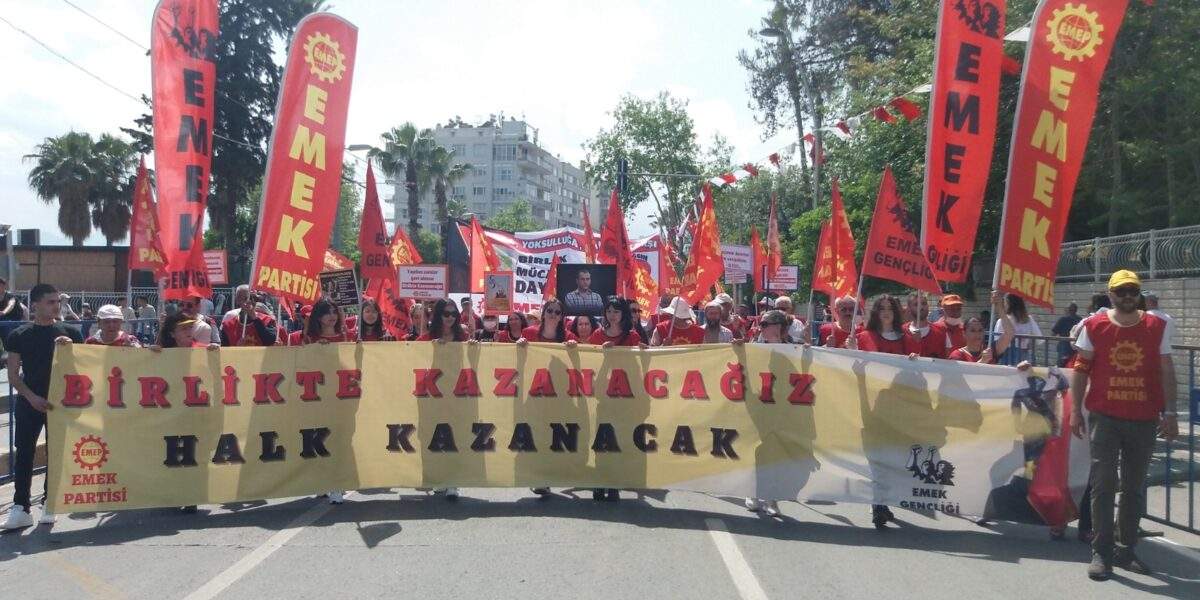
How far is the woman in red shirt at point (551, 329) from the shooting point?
30.1 feet

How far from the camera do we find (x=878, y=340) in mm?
8133

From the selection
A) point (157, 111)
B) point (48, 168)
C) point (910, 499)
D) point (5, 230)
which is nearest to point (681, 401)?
point (910, 499)

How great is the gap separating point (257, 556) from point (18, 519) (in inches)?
89.0

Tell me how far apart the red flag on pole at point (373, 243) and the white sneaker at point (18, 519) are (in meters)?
4.65

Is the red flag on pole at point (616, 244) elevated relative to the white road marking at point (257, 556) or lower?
elevated

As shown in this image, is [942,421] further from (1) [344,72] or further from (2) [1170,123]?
(2) [1170,123]

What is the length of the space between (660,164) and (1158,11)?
42090 millimetres

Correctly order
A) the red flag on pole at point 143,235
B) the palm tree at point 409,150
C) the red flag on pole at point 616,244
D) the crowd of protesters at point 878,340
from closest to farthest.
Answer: the crowd of protesters at point 878,340 → the red flag on pole at point 143,235 → the red flag on pole at point 616,244 → the palm tree at point 409,150

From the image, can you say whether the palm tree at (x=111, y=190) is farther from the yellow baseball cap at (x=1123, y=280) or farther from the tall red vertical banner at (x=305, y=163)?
the yellow baseball cap at (x=1123, y=280)

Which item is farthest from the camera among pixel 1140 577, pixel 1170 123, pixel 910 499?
pixel 1170 123

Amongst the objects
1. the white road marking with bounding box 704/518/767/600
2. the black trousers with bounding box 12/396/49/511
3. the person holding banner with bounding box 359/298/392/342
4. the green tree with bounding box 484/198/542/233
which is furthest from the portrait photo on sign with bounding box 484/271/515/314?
the green tree with bounding box 484/198/542/233

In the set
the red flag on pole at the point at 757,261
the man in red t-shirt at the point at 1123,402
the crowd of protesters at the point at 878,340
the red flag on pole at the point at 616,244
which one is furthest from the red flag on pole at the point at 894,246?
the red flag on pole at the point at 757,261

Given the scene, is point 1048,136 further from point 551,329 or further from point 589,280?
point 589,280

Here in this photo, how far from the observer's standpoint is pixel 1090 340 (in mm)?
6539
